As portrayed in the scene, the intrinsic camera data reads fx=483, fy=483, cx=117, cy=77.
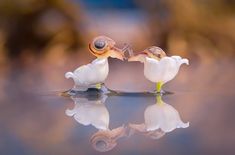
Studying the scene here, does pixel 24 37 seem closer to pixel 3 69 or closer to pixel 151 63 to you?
pixel 3 69

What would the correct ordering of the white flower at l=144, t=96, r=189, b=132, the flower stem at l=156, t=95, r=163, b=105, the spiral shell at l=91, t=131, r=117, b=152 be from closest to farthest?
1. the spiral shell at l=91, t=131, r=117, b=152
2. the white flower at l=144, t=96, r=189, b=132
3. the flower stem at l=156, t=95, r=163, b=105

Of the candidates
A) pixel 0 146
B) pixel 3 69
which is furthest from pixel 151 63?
pixel 3 69

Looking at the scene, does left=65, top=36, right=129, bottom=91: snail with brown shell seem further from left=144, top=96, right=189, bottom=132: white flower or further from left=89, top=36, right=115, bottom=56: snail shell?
left=144, top=96, right=189, bottom=132: white flower

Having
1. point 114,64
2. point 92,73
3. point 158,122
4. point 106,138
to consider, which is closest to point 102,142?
point 106,138

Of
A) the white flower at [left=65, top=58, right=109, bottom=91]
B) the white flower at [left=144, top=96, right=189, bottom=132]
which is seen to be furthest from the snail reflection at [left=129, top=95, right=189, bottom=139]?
the white flower at [left=65, top=58, right=109, bottom=91]

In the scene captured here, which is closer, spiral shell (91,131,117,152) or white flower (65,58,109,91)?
spiral shell (91,131,117,152)

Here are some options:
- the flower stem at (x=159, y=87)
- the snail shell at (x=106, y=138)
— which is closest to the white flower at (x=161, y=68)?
the flower stem at (x=159, y=87)
